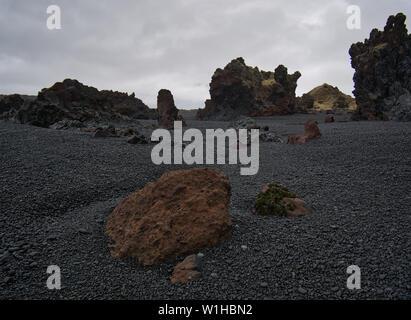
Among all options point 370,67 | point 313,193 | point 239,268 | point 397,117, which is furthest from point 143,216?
point 370,67

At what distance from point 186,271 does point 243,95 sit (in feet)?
102

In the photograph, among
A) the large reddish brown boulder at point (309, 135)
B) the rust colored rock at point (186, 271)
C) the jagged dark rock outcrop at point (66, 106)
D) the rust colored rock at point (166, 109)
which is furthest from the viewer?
the rust colored rock at point (166, 109)

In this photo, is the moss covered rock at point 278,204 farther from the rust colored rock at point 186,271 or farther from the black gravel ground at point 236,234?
the rust colored rock at point 186,271

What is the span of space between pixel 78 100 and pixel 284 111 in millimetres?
23161

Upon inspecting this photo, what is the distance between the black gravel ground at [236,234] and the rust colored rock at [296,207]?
165mm

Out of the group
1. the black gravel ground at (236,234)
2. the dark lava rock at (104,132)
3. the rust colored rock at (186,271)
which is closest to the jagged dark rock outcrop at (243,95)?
the dark lava rock at (104,132)

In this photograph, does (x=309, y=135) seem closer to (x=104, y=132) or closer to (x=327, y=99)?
(x=104, y=132)

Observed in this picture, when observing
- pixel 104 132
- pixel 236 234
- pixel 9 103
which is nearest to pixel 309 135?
pixel 236 234

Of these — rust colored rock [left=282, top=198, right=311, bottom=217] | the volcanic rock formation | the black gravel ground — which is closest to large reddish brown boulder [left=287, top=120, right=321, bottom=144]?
the black gravel ground

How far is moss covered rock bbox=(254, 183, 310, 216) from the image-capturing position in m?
4.71

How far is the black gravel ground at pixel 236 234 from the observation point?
300cm

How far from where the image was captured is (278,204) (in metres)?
4.82

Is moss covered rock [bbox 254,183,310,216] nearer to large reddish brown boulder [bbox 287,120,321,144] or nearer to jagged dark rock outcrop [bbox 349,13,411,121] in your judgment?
large reddish brown boulder [bbox 287,120,321,144]

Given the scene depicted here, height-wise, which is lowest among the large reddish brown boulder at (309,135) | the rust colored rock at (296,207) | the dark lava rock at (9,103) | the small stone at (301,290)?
the small stone at (301,290)
